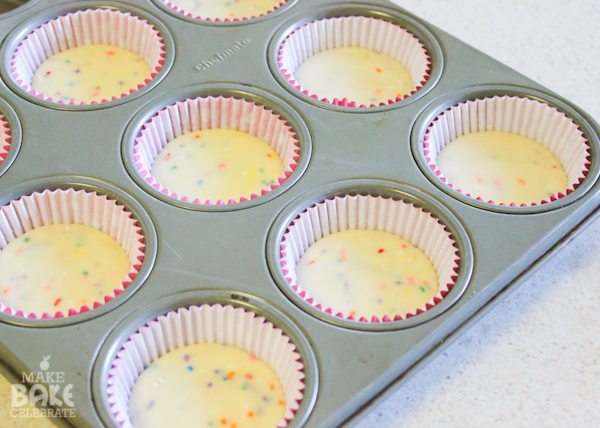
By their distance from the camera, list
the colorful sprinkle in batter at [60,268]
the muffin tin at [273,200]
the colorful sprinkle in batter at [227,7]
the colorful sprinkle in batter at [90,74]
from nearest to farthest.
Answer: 1. the muffin tin at [273,200]
2. the colorful sprinkle in batter at [60,268]
3. the colorful sprinkle in batter at [90,74]
4. the colorful sprinkle in batter at [227,7]

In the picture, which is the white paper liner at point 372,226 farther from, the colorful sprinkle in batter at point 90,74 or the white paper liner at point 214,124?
the colorful sprinkle in batter at point 90,74

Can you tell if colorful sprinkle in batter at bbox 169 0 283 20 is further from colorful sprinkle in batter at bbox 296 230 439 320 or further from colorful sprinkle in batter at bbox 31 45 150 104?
colorful sprinkle in batter at bbox 296 230 439 320

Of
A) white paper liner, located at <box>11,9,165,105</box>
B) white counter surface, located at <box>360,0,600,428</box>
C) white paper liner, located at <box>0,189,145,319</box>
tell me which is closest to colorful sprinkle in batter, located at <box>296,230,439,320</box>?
white counter surface, located at <box>360,0,600,428</box>

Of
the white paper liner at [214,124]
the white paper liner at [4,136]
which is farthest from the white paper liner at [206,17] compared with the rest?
the white paper liner at [4,136]

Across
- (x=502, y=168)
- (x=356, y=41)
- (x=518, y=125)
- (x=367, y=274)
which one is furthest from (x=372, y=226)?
(x=356, y=41)

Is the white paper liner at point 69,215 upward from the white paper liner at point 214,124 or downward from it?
downward

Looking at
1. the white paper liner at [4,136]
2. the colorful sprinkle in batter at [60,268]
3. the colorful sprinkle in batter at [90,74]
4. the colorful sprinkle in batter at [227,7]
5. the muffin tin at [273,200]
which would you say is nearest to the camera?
the muffin tin at [273,200]

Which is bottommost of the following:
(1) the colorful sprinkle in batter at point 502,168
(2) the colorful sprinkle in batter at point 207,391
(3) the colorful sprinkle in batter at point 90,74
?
(2) the colorful sprinkle in batter at point 207,391
